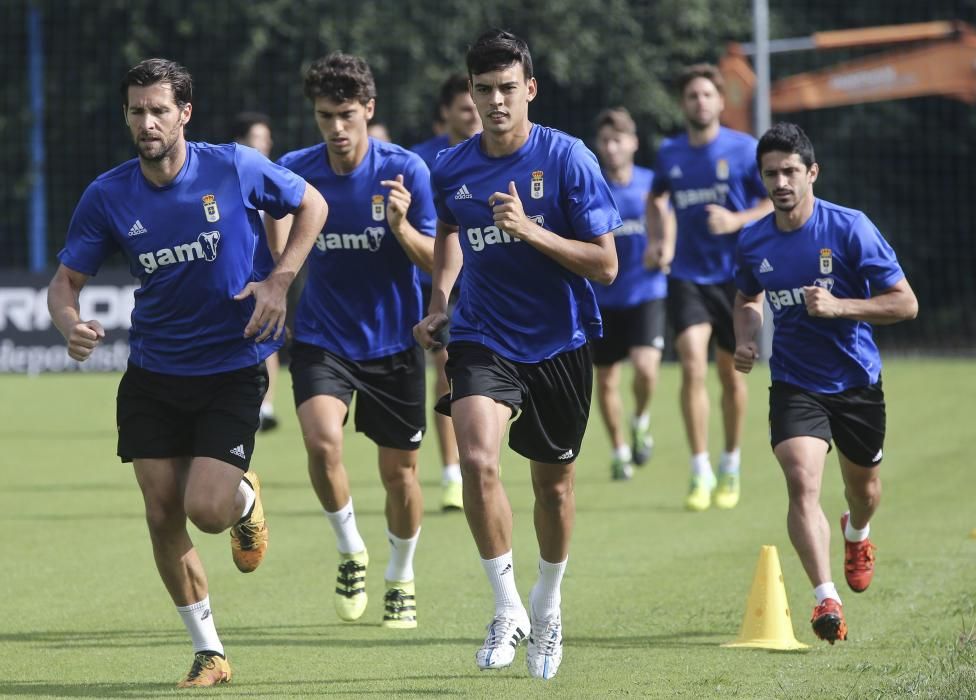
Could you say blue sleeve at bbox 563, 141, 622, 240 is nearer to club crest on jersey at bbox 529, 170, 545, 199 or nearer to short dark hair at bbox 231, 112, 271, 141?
club crest on jersey at bbox 529, 170, 545, 199

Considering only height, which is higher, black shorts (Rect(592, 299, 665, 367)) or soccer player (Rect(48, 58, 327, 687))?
soccer player (Rect(48, 58, 327, 687))

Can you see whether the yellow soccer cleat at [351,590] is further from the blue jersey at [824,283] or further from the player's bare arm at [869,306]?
the player's bare arm at [869,306]

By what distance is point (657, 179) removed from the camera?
11680 mm

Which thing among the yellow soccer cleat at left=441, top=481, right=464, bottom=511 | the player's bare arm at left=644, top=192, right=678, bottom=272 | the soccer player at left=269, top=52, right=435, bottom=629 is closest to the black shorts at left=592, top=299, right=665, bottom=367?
the player's bare arm at left=644, top=192, right=678, bottom=272

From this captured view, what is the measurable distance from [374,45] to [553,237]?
66.5 ft

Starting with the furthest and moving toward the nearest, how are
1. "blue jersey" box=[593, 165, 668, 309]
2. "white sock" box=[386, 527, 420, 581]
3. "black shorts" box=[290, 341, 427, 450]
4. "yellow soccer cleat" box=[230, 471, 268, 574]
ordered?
"blue jersey" box=[593, 165, 668, 309]
"black shorts" box=[290, 341, 427, 450]
"white sock" box=[386, 527, 420, 581]
"yellow soccer cleat" box=[230, 471, 268, 574]

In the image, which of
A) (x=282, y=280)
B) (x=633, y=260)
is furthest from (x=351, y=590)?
(x=633, y=260)

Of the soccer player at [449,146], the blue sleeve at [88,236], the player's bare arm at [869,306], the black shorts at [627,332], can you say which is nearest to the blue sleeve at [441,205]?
the blue sleeve at [88,236]

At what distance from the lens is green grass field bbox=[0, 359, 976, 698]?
630 centimetres

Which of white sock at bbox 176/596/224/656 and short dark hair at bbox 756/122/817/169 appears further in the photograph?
short dark hair at bbox 756/122/817/169

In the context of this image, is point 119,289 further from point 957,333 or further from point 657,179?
point 957,333

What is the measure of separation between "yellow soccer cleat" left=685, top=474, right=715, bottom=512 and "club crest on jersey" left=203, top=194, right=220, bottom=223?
526 centimetres

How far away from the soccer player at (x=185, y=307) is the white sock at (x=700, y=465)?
497 cm

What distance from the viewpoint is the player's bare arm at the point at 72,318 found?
19.3 ft
